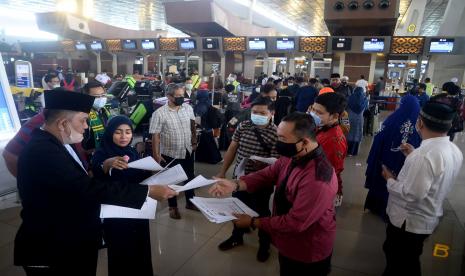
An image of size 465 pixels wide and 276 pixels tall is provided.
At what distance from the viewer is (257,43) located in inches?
509

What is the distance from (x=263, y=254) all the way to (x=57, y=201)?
82.0 inches

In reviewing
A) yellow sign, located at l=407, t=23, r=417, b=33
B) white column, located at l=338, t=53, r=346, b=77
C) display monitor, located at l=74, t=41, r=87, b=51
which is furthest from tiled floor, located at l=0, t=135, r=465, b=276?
display monitor, located at l=74, t=41, r=87, b=51

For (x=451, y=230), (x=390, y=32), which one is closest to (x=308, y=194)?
(x=451, y=230)

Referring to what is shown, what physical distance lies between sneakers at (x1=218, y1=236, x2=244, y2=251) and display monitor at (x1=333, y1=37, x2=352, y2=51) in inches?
396

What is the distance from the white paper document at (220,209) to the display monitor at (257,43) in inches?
465

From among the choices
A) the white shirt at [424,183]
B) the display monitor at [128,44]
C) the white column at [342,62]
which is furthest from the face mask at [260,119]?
the display monitor at [128,44]

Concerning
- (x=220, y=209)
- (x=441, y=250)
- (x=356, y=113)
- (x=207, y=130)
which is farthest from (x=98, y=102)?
(x=356, y=113)

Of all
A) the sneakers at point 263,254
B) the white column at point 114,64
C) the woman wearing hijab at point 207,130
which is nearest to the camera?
the sneakers at point 263,254

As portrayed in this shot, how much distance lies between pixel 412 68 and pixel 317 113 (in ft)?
78.2

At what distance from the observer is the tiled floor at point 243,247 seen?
9.40 ft

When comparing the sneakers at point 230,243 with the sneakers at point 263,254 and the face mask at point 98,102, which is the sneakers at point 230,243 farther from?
the face mask at point 98,102

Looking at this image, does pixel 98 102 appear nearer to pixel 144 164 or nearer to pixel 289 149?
pixel 144 164

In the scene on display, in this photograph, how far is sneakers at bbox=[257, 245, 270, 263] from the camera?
300cm

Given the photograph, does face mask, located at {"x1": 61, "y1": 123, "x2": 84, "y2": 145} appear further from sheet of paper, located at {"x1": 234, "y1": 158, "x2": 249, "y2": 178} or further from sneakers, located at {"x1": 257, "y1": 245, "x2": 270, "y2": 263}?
sneakers, located at {"x1": 257, "y1": 245, "x2": 270, "y2": 263}
